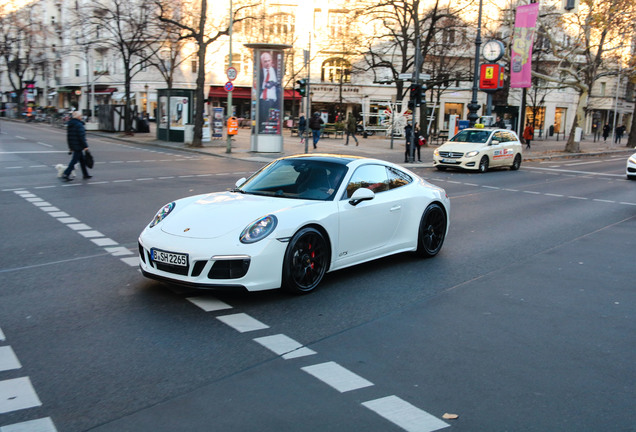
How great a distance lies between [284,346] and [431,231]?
3.92 meters

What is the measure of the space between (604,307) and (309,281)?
10.0 ft

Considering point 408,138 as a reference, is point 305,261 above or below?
below

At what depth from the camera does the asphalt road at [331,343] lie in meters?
3.79

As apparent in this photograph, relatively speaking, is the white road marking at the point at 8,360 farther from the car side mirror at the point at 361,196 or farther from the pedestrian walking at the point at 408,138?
the pedestrian walking at the point at 408,138

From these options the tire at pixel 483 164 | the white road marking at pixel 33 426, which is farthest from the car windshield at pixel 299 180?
the tire at pixel 483 164

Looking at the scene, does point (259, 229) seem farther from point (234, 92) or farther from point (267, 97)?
point (234, 92)

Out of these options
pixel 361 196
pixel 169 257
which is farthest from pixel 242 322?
pixel 361 196

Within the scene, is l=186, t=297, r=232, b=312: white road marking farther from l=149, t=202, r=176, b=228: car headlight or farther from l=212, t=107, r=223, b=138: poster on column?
l=212, t=107, r=223, b=138: poster on column

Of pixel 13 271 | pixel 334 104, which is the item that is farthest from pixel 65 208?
pixel 334 104

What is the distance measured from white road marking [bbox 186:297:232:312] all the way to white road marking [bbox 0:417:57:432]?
2.23 metres

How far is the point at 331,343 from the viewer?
500 cm

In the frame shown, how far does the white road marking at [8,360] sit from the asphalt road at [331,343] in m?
0.02

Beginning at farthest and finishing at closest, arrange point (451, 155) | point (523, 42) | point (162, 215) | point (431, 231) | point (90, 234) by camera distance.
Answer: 1. point (523, 42)
2. point (451, 155)
3. point (90, 234)
4. point (431, 231)
5. point (162, 215)

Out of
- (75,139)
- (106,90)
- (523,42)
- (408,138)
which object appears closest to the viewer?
(75,139)
